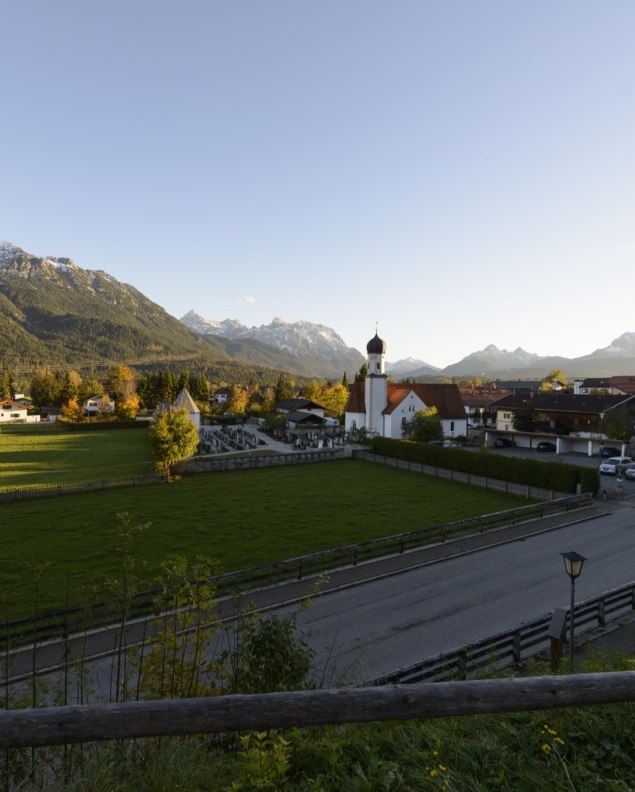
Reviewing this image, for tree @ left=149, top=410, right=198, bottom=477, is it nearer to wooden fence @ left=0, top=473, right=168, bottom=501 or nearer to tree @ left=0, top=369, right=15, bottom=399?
wooden fence @ left=0, top=473, right=168, bottom=501

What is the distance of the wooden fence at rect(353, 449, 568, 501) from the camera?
35131 mm

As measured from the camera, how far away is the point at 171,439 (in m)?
41.3

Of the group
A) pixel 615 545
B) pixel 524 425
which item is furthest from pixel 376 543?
pixel 524 425

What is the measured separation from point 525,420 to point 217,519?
45.0 meters

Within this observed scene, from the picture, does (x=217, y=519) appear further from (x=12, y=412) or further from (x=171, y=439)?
(x=12, y=412)

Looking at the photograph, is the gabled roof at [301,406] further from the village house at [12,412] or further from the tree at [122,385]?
the village house at [12,412]

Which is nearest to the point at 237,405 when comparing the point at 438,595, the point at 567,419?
the point at 567,419

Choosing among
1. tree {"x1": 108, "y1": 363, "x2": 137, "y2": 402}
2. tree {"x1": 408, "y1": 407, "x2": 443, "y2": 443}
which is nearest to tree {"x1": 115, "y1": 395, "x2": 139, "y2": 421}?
tree {"x1": 108, "y1": 363, "x2": 137, "y2": 402}

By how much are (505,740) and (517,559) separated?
1881cm

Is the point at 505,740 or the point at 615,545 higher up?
the point at 505,740

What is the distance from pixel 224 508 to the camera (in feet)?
104

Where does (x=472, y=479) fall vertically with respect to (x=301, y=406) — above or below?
below

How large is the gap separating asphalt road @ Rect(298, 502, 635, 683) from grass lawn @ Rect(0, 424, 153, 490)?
31.6 metres

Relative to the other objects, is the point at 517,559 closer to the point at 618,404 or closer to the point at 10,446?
the point at 618,404
